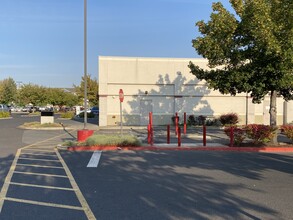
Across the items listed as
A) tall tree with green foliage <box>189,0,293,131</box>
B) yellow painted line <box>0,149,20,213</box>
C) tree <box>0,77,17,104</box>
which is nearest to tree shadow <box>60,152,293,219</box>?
yellow painted line <box>0,149,20,213</box>

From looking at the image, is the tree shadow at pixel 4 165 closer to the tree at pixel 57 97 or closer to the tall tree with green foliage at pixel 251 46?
the tall tree with green foliage at pixel 251 46

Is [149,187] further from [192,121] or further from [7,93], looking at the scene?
[7,93]

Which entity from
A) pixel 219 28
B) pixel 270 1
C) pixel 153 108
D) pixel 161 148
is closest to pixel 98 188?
pixel 161 148

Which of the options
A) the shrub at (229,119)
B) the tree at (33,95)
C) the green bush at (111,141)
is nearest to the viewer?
the green bush at (111,141)

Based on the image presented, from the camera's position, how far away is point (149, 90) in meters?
32.4

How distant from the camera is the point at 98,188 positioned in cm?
809

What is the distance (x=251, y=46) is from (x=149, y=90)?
55.8 ft

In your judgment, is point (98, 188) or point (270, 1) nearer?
point (98, 188)

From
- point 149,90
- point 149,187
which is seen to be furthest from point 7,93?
point 149,187

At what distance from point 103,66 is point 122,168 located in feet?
72.0

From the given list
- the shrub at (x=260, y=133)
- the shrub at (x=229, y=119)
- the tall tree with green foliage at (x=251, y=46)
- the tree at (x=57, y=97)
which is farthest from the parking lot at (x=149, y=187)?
the tree at (x=57, y=97)

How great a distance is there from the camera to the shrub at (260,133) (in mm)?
16188

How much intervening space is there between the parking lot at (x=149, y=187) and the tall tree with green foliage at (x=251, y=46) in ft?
12.1

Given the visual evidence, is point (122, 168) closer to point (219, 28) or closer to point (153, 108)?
point (219, 28)
